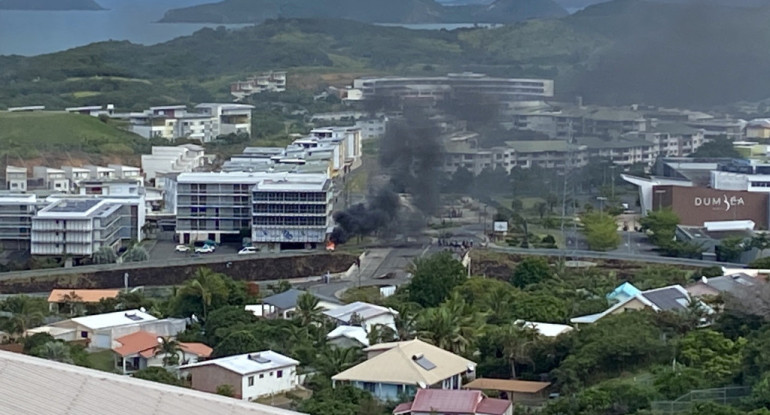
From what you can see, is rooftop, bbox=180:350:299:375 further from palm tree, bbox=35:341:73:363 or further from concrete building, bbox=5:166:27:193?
concrete building, bbox=5:166:27:193

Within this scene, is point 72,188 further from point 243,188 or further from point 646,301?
point 646,301

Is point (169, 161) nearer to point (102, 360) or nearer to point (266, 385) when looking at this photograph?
point (102, 360)

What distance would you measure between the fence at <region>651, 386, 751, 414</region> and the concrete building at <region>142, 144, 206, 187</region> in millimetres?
13097

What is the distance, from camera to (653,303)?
1139cm

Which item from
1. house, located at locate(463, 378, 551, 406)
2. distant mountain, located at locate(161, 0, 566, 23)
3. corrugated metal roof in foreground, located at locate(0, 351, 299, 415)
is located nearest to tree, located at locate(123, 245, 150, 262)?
house, located at locate(463, 378, 551, 406)

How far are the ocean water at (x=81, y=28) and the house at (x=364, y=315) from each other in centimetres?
2864

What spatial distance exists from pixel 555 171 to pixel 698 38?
5007 millimetres

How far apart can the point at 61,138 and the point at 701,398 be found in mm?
16643

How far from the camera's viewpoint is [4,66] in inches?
1394

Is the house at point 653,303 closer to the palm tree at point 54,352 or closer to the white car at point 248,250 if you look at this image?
the palm tree at point 54,352

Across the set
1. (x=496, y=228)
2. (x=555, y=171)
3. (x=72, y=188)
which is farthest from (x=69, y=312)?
(x=555, y=171)

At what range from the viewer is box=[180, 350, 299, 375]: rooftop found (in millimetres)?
9523

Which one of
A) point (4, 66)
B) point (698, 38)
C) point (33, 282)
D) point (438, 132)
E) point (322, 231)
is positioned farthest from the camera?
point (4, 66)

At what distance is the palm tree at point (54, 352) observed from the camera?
32.2 feet
